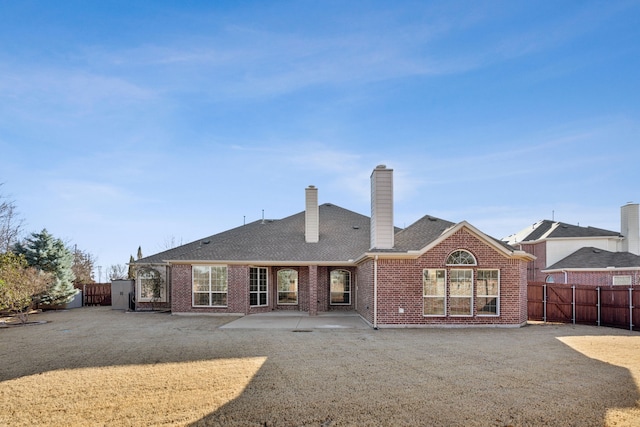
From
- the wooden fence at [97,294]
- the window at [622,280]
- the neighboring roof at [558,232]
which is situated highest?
the neighboring roof at [558,232]

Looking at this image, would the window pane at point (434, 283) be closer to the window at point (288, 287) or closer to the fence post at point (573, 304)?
the fence post at point (573, 304)

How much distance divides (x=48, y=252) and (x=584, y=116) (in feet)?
89.2

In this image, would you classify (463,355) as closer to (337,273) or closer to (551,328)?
(551,328)

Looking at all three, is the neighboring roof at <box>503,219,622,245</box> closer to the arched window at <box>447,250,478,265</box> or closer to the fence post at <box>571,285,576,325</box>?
the fence post at <box>571,285,576,325</box>

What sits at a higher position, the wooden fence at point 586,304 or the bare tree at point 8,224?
the bare tree at point 8,224

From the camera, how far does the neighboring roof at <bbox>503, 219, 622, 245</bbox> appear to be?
28.2m

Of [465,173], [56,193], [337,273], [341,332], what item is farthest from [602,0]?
[56,193]

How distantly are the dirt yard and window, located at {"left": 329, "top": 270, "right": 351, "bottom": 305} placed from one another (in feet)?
25.2

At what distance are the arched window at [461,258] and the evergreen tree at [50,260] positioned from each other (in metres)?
20.9

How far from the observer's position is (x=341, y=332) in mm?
14133

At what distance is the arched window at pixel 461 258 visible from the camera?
15.2 metres

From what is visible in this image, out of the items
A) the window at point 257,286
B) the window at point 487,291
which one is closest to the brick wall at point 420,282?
the window at point 487,291

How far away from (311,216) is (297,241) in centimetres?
149

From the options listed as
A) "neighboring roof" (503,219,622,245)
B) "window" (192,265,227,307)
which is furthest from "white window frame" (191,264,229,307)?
"neighboring roof" (503,219,622,245)
